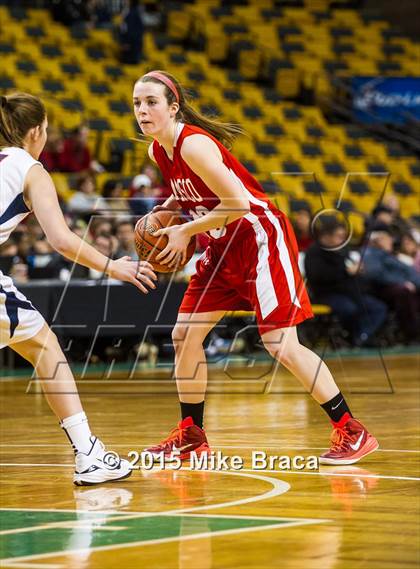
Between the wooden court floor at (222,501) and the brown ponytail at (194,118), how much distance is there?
148cm

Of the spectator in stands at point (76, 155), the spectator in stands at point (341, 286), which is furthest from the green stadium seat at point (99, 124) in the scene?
the spectator in stands at point (341, 286)

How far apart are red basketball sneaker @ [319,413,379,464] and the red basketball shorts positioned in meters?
0.52

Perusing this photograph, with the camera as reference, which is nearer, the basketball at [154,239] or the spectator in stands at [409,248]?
the basketball at [154,239]

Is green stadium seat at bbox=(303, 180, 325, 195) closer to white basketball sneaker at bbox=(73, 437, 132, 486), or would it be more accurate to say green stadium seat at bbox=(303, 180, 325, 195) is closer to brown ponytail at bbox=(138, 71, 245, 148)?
brown ponytail at bbox=(138, 71, 245, 148)

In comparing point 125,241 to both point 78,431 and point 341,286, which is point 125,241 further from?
point 78,431

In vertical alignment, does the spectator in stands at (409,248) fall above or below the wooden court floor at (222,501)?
above

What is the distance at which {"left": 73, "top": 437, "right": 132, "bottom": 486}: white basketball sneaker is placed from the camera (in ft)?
17.0

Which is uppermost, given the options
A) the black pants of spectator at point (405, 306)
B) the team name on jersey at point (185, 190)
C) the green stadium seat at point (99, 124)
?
the green stadium seat at point (99, 124)

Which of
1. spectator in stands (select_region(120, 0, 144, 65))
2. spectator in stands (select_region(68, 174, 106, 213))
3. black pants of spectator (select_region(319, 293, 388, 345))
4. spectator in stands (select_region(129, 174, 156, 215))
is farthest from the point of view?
spectator in stands (select_region(120, 0, 144, 65))

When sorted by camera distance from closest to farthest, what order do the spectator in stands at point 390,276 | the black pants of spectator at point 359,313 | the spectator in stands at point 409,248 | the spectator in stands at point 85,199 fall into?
the spectator in stands at point 85,199, the black pants of spectator at point 359,313, the spectator in stands at point 390,276, the spectator in stands at point 409,248

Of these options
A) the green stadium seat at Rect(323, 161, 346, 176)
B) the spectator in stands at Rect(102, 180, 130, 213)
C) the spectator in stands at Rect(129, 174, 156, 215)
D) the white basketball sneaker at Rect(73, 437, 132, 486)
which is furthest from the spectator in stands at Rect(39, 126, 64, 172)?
the white basketball sneaker at Rect(73, 437, 132, 486)

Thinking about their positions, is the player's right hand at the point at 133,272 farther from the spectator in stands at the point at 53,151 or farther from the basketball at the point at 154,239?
the spectator in stands at the point at 53,151

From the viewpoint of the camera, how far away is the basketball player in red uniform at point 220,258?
562 centimetres

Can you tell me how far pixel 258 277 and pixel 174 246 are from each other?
0.46 meters
